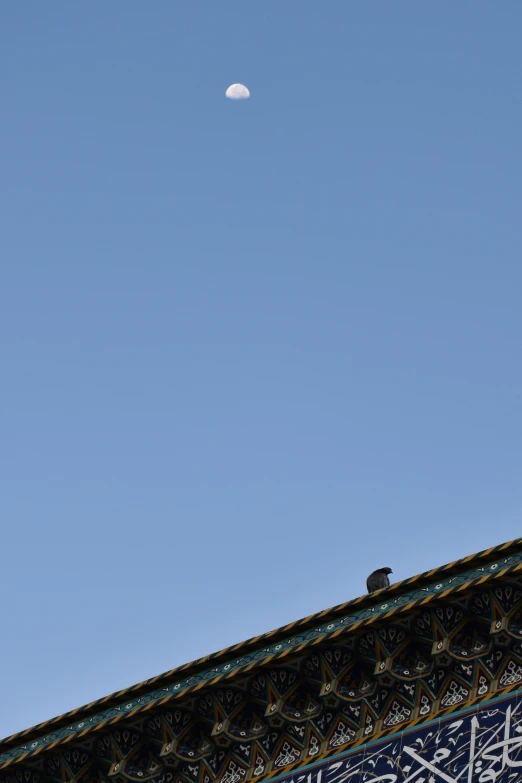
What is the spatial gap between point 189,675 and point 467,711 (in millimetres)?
2109

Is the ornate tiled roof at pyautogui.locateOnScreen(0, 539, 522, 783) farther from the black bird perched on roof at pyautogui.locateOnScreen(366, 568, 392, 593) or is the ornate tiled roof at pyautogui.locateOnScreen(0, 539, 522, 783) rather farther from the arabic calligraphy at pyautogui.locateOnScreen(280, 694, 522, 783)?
the black bird perched on roof at pyautogui.locateOnScreen(366, 568, 392, 593)

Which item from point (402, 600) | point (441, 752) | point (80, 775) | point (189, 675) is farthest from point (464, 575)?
point (80, 775)

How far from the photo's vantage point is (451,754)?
29.5 ft

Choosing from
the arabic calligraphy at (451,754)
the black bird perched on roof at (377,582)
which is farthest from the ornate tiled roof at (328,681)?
the black bird perched on roof at (377,582)

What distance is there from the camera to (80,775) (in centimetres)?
1094

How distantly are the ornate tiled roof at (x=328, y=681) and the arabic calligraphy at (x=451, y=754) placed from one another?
14cm

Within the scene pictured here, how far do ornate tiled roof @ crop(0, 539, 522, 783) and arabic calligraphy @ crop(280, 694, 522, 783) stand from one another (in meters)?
0.14

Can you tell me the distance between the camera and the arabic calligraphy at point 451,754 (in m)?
8.75

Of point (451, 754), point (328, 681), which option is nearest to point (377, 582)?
point (328, 681)

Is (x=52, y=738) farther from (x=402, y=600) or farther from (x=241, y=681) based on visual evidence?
(x=402, y=600)

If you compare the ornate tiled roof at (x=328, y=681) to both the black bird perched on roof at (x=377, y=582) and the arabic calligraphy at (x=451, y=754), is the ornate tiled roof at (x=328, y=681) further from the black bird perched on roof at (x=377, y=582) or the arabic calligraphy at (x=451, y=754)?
the black bird perched on roof at (x=377, y=582)

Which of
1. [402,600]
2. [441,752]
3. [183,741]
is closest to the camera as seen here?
[441,752]

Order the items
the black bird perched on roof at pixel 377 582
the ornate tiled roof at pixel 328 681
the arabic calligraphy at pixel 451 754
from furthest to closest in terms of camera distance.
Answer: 1. the black bird perched on roof at pixel 377 582
2. the ornate tiled roof at pixel 328 681
3. the arabic calligraphy at pixel 451 754

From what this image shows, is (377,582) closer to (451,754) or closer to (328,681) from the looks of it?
(328,681)
